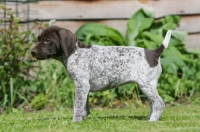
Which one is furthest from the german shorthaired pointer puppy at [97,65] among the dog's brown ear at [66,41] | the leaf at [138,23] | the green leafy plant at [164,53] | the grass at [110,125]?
the leaf at [138,23]

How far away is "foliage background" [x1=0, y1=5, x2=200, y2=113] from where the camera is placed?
30.6 feet

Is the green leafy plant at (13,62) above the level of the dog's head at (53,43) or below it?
below

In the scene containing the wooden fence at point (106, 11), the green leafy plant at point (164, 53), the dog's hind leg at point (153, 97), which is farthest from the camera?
the wooden fence at point (106, 11)

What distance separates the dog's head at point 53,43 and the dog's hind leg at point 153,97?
948 mm

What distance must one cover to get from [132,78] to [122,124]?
59 centimetres

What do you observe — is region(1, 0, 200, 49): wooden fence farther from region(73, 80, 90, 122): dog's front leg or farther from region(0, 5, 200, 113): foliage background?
region(73, 80, 90, 122): dog's front leg

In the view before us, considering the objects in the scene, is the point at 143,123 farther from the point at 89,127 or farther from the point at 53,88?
the point at 53,88

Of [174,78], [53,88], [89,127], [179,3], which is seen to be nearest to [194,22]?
[179,3]

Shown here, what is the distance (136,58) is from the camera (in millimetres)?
6684

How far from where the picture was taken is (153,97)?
21.9 ft

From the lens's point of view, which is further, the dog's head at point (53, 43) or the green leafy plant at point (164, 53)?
the green leafy plant at point (164, 53)

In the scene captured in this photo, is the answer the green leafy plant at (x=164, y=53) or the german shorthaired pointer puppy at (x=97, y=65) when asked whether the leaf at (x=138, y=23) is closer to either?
the green leafy plant at (x=164, y=53)

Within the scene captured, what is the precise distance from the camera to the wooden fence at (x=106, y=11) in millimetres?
10234

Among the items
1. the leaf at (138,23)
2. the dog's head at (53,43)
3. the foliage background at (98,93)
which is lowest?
the foliage background at (98,93)
